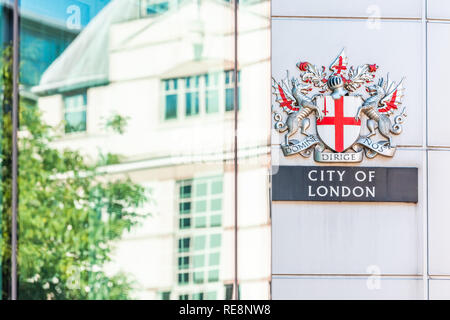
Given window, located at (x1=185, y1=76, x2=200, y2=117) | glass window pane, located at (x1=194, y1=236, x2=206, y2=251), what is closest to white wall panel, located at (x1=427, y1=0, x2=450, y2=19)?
Answer: window, located at (x1=185, y1=76, x2=200, y2=117)

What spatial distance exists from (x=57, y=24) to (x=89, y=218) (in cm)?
173

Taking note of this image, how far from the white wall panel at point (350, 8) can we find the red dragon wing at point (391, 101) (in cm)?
73

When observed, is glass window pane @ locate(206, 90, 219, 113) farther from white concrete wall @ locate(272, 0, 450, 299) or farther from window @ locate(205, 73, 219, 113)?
white concrete wall @ locate(272, 0, 450, 299)

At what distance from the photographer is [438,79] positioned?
916 centimetres

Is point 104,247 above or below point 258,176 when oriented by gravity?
below

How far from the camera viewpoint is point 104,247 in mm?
8609

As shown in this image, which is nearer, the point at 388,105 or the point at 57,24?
the point at 57,24

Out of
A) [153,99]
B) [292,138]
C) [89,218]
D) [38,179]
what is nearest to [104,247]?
[89,218]

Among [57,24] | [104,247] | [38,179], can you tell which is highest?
[57,24]

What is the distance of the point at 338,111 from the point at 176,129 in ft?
5.03

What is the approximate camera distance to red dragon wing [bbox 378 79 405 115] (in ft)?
29.8

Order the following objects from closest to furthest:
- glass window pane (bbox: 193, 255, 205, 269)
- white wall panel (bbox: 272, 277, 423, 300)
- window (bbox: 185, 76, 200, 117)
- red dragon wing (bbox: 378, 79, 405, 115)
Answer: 1. glass window pane (bbox: 193, 255, 205, 269)
2. window (bbox: 185, 76, 200, 117)
3. white wall panel (bbox: 272, 277, 423, 300)
4. red dragon wing (bbox: 378, 79, 405, 115)

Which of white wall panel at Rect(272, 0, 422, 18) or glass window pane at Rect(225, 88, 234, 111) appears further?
white wall panel at Rect(272, 0, 422, 18)
